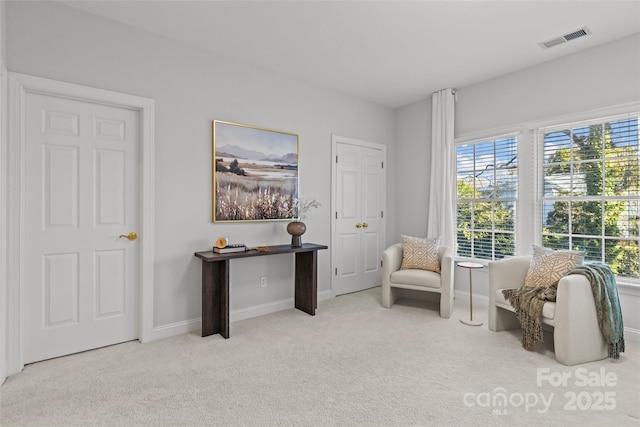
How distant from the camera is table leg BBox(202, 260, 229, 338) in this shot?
304cm

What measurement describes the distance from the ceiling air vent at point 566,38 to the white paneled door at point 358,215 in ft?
7.35

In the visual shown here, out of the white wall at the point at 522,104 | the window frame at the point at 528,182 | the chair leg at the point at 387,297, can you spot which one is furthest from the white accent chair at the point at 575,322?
the chair leg at the point at 387,297

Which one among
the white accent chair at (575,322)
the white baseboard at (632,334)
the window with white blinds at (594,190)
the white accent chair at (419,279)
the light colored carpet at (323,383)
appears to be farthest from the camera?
the white accent chair at (419,279)

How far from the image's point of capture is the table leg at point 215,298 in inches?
120

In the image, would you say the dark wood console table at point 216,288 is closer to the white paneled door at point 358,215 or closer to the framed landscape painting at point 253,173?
the framed landscape painting at point 253,173

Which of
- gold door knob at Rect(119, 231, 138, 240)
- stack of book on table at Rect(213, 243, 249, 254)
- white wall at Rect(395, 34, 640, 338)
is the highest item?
white wall at Rect(395, 34, 640, 338)

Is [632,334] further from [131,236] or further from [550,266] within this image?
[131,236]

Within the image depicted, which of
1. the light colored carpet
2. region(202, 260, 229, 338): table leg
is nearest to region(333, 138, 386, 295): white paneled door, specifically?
the light colored carpet

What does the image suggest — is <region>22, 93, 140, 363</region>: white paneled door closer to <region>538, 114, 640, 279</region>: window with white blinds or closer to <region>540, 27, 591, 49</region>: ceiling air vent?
<region>540, 27, 591, 49</region>: ceiling air vent

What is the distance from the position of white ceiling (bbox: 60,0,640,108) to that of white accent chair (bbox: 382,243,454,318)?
6.89ft

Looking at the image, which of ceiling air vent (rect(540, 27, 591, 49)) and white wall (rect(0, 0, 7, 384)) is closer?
white wall (rect(0, 0, 7, 384))

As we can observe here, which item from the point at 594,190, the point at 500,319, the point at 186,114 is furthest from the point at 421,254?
the point at 186,114

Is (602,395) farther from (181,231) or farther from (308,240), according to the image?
(181,231)

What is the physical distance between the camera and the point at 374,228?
4.86m
